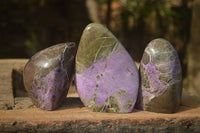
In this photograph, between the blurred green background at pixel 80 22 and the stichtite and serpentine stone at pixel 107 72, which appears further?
the blurred green background at pixel 80 22

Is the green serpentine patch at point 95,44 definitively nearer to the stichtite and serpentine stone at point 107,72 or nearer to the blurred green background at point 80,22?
the stichtite and serpentine stone at point 107,72

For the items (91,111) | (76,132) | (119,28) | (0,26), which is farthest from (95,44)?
(0,26)

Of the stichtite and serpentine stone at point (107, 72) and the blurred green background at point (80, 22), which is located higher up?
the blurred green background at point (80, 22)

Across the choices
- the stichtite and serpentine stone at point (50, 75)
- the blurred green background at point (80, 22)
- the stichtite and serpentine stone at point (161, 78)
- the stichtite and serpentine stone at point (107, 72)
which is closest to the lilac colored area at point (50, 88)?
the stichtite and serpentine stone at point (50, 75)

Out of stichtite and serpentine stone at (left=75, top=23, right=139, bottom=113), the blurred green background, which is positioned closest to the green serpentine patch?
stichtite and serpentine stone at (left=75, top=23, right=139, bottom=113)

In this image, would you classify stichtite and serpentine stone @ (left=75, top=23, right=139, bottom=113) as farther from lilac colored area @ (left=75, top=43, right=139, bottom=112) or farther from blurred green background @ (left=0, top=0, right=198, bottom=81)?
blurred green background @ (left=0, top=0, right=198, bottom=81)
